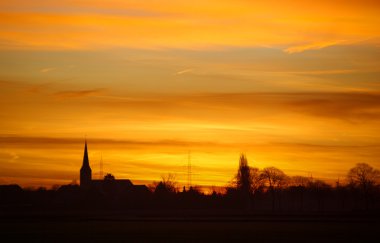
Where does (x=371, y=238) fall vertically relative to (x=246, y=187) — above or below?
below

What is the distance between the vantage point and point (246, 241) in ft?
192

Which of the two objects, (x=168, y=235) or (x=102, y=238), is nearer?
(x=102, y=238)

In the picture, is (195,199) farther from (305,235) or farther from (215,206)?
(305,235)

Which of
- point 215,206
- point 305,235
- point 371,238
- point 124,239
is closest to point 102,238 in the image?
point 124,239

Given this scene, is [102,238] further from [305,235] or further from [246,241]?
[305,235]

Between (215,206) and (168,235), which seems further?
(215,206)

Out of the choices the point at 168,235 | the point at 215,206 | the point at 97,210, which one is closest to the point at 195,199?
the point at 215,206

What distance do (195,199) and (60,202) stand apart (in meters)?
36.6

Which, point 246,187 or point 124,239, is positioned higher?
point 246,187

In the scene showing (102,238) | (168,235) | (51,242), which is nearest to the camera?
(51,242)

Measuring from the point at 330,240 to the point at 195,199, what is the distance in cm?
13259

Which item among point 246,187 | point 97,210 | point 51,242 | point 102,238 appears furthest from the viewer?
point 246,187

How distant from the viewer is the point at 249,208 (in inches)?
7559

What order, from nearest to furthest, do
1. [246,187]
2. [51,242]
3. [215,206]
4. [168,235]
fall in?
[51,242], [168,235], [215,206], [246,187]
